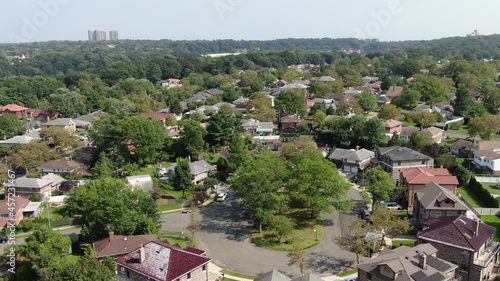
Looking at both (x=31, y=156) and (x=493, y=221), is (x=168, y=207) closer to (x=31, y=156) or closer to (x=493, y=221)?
(x=31, y=156)

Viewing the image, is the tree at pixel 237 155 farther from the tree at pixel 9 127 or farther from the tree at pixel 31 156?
the tree at pixel 9 127

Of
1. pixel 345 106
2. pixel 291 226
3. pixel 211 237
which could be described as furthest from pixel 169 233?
pixel 345 106

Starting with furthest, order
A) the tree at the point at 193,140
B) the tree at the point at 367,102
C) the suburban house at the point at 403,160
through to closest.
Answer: the tree at the point at 367,102, the tree at the point at 193,140, the suburban house at the point at 403,160

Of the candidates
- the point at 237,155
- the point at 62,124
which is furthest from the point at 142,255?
the point at 62,124

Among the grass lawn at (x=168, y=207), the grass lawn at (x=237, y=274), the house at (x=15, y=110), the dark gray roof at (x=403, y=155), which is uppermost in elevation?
the house at (x=15, y=110)

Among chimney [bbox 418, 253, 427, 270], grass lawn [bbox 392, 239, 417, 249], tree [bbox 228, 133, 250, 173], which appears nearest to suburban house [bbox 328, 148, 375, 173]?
tree [bbox 228, 133, 250, 173]

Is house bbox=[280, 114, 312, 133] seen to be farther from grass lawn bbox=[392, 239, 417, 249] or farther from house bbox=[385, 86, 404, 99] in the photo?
grass lawn bbox=[392, 239, 417, 249]

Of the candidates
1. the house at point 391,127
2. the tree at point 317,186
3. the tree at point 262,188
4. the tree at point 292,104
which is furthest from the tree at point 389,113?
the tree at point 262,188
